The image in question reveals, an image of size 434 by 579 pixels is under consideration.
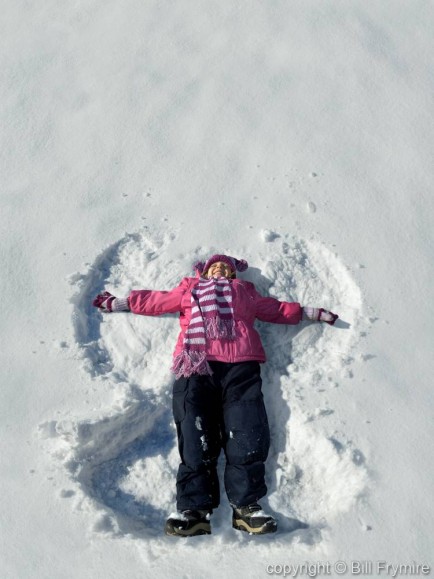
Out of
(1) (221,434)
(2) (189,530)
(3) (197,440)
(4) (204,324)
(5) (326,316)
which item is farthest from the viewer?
(5) (326,316)

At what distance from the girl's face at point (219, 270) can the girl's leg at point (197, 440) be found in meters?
0.72

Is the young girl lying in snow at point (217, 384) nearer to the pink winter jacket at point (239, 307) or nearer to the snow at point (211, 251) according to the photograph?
the pink winter jacket at point (239, 307)

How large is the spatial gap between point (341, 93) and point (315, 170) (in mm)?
906

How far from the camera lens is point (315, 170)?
480 cm

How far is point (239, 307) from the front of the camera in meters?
3.91

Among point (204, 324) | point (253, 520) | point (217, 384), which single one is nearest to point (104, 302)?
point (204, 324)

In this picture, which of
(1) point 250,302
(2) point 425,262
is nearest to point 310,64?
(2) point 425,262

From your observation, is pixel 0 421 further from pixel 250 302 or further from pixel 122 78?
pixel 122 78

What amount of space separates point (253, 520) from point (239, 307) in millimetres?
1267

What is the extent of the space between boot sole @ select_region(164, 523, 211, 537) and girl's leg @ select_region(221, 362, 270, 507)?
197mm

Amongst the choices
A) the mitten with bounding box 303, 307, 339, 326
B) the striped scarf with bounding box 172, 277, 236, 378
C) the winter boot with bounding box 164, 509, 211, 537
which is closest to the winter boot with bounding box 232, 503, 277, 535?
the winter boot with bounding box 164, 509, 211, 537

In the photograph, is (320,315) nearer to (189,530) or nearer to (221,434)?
(221,434)

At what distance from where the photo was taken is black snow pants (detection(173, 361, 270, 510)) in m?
3.39

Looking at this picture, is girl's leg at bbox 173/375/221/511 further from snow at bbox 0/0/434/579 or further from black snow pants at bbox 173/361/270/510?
snow at bbox 0/0/434/579
